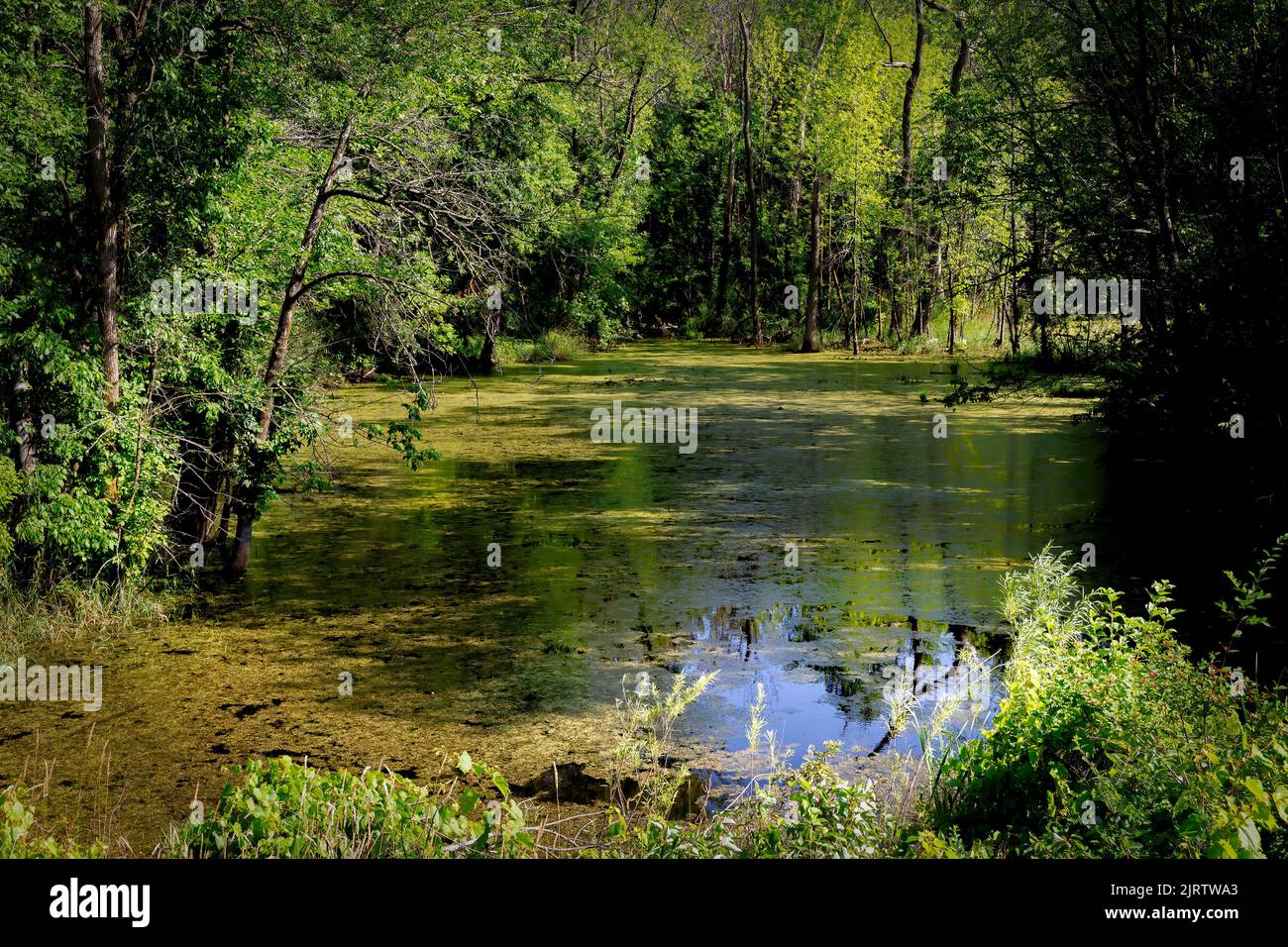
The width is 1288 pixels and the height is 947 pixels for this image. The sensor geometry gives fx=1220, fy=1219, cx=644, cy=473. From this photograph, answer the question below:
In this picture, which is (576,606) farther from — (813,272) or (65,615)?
(813,272)

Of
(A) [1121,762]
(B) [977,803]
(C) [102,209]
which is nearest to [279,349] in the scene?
(C) [102,209]

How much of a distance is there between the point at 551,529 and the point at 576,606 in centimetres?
214

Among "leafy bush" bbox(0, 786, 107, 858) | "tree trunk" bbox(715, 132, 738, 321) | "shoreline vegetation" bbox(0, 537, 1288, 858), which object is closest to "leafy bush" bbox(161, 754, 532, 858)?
"shoreline vegetation" bbox(0, 537, 1288, 858)

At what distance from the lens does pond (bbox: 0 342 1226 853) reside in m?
5.86

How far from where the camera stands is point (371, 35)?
27.2 feet

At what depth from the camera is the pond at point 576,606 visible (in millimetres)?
5863

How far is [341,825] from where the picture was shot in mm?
3723

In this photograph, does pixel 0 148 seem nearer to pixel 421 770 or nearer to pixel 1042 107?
pixel 421 770

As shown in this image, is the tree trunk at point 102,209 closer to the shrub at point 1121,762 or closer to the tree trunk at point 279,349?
the tree trunk at point 279,349

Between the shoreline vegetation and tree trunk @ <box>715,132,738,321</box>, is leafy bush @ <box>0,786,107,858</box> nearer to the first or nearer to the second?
the shoreline vegetation

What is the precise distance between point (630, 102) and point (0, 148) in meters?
22.7

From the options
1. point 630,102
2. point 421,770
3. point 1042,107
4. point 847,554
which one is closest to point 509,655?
point 421,770

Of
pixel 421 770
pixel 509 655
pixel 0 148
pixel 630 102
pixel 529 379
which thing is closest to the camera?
pixel 421 770

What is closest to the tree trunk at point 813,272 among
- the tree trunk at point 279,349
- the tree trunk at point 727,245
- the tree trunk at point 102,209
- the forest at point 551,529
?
the tree trunk at point 727,245
